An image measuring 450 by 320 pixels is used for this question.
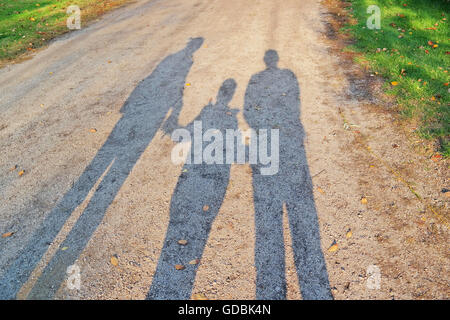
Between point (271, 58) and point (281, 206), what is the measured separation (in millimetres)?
5354

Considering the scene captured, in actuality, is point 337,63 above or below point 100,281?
above

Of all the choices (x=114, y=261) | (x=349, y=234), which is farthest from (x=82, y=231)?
(x=349, y=234)

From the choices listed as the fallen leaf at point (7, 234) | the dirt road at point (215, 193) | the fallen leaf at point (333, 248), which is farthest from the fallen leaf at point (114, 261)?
the fallen leaf at point (333, 248)

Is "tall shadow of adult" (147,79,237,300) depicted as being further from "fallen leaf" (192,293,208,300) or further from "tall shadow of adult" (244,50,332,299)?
"tall shadow of adult" (244,50,332,299)

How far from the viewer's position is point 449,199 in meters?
4.02

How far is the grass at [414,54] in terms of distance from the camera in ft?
18.1

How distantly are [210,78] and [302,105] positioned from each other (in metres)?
2.53

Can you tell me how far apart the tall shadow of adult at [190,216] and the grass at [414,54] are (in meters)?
Result: 3.49

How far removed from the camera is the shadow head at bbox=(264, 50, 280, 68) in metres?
7.91

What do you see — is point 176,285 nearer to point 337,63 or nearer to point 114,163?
point 114,163

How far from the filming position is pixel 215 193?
4.49 meters

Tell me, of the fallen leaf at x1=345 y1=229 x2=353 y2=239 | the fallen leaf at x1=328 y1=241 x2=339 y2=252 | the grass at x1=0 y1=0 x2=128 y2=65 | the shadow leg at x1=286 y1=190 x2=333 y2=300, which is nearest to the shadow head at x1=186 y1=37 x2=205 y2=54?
the grass at x1=0 y1=0 x2=128 y2=65

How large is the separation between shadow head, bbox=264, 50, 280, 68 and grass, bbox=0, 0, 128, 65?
8.37 meters
